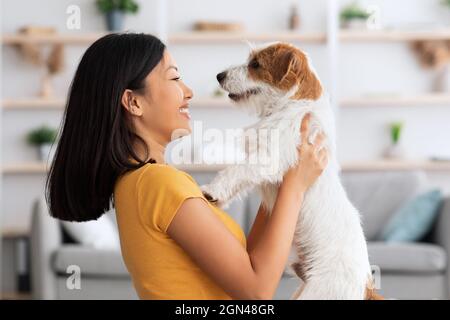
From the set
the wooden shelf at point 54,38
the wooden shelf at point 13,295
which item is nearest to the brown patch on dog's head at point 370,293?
the wooden shelf at point 13,295

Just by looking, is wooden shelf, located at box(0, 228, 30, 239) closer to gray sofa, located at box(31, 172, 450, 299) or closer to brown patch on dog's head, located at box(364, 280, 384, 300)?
gray sofa, located at box(31, 172, 450, 299)

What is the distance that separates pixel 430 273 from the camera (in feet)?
12.0

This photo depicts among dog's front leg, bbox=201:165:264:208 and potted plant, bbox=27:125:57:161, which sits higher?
dog's front leg, bbox=201:165:264:208

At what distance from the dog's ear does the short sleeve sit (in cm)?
36

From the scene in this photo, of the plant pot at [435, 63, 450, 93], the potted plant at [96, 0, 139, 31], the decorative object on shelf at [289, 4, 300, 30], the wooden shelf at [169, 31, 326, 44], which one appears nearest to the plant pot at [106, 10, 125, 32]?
the potted plant at [96, 0, 139, 31]

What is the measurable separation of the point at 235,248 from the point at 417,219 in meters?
2.90

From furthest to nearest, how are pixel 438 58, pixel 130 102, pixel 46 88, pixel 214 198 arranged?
pixel 46 88, pixel 438 58, pixel 214 198, pixel 130 102

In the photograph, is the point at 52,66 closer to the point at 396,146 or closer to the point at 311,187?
the point at 396,146

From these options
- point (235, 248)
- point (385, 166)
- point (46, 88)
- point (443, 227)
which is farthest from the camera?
point (46, 88)

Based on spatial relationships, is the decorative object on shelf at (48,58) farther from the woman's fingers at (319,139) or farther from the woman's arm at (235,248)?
the woman's arm at (235,248)

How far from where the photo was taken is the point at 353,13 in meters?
5.01

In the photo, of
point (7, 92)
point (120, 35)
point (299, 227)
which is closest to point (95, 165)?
point (120, 35)

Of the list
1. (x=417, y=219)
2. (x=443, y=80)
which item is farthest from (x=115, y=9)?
(x=417, y=219)

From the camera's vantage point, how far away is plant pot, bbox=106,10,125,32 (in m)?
5.01
